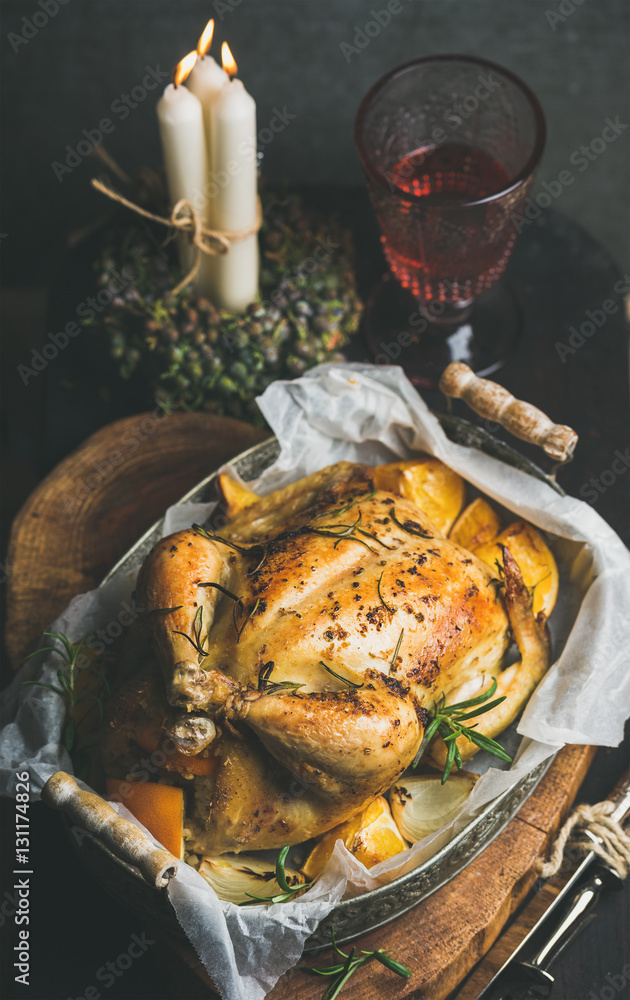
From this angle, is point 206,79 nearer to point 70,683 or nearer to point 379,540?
point 379,540

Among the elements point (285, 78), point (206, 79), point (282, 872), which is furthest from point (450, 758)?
point (285, 78)

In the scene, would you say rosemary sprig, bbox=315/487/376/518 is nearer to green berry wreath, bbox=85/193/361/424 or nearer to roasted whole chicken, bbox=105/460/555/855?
roasted whole chicken, bbox=105/460/555/855

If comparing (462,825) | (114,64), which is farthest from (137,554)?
(114,64)

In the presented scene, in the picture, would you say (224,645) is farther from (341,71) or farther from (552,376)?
(341,71)

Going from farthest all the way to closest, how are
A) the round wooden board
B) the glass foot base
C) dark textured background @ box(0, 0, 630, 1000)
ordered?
dark textured background @ box(0, 0, 630, 1000) < the glass foot base < the round wooden board

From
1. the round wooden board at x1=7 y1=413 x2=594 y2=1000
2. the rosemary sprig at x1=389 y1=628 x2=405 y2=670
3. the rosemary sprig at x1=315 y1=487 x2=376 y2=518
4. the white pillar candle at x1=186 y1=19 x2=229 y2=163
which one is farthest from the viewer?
the white pillar candle at x1=186 y1=19 x2=229 y2=163

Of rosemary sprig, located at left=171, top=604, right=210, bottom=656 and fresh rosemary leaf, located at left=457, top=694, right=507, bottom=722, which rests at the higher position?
fresh rosemary leaf, located at left=457, top=694, right=507, bottom=722

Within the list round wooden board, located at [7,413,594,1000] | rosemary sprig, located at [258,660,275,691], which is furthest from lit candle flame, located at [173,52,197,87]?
rosemary sprig, located at [258,660,275,691]

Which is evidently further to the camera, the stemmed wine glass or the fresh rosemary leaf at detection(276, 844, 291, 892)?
the stemmed wine glass
